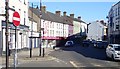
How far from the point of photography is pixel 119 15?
220 ft

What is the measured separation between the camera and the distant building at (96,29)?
460 ft

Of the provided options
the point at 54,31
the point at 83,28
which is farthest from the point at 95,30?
the point at 54,31

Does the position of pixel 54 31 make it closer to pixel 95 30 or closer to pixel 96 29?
pixel 95 30

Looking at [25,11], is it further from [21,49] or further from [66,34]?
[66,34]

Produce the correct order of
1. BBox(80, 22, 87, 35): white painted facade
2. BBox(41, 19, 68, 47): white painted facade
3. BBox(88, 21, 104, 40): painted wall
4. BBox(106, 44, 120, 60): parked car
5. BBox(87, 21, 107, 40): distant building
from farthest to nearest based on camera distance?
1. BBox(88, 21, 104, 40): painted wall
2. BBox(87, 21, 107, 40): distant building
3. BBox(80, 22, 87, 35): white painted facade
4. BBox(41, 19, 68, 47): white painted facade
5. BBox(106, 44, 120, 60): parked car

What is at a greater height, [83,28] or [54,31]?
[83,28]

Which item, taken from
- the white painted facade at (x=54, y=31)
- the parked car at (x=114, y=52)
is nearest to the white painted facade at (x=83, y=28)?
the white painted facade at (x=54, y=31)

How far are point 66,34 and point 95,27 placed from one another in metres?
38.3

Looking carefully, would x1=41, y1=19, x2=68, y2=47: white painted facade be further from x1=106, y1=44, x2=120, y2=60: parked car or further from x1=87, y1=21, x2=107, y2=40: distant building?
x1=106, y1=44, x2=120, y2=60: parked car

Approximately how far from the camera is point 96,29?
145m

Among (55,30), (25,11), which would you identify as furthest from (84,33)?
(25,11)

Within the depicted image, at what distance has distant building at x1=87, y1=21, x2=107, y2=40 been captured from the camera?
140m

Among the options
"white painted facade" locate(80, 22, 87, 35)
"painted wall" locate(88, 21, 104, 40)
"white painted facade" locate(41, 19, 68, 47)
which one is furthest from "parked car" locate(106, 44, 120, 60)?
"painted wall" locate(88, 21, 104, 40)

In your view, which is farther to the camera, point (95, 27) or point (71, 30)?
point (95, 27)
